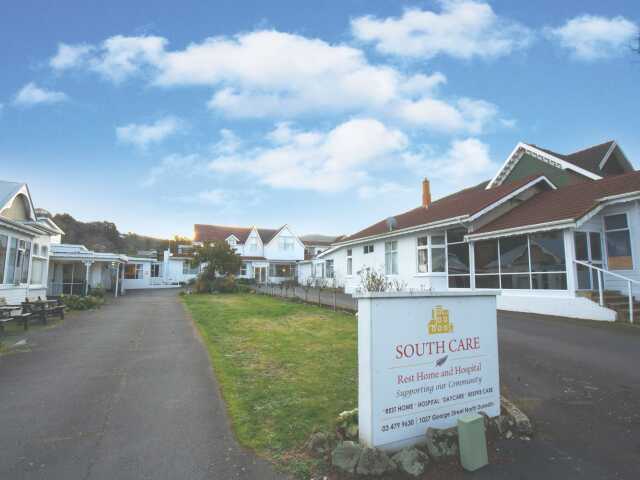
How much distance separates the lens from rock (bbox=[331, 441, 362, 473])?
3248mm

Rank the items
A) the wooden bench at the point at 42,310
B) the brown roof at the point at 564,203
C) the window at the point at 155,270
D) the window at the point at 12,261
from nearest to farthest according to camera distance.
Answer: the wooden bench at the point at 42,310, the brown roof at the point at 564,203, the window at the point at 12,261, the window at the point at 155,270

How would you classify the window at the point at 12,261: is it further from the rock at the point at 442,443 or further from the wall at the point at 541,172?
the wall at the point at 541,172

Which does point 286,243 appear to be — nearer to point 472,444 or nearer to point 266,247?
point 266,247

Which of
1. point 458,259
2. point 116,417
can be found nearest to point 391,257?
point 458,259

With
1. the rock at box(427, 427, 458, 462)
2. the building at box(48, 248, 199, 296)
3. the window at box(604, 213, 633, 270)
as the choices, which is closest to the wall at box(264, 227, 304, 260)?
the building at box(48, 248, 199, 296)

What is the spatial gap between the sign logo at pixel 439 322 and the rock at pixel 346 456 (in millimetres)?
1425

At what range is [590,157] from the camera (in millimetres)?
23375

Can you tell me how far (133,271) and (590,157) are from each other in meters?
42.8

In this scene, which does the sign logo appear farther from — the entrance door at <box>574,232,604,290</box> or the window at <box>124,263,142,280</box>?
the window at <box>124,263,142,280</box>

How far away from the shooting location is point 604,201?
43.9 ft

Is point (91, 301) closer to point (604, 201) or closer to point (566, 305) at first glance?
point (566, 305)

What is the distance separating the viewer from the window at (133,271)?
3897cm

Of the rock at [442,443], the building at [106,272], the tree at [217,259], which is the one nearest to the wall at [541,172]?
the rock at [442,443]

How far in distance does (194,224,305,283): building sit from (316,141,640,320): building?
2799 cm
